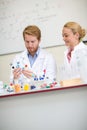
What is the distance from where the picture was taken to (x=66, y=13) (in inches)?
78.4

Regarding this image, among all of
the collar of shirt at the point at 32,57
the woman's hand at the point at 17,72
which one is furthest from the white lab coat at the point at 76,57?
the woman's hand at the point at 17,72

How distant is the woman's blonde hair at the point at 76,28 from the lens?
77.3 inches

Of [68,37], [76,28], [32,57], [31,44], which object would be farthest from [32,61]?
[76,28]

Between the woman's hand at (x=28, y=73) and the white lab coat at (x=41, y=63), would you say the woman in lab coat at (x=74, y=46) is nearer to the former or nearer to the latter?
the white lab coat at (x=41, y=63)

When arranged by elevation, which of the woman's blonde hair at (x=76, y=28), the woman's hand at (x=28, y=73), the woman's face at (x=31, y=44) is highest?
the woman's blonde hair at (x=76, y=28)

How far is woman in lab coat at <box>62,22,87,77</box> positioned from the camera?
1961 millimetres

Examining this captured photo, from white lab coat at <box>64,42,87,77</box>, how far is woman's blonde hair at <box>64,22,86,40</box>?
9 cm

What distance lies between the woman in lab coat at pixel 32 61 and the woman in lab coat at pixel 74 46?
0.16 metres

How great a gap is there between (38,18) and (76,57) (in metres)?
0.55

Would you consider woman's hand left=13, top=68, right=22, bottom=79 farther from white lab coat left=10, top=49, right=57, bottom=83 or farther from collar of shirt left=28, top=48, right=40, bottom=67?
collar of shirt left=28, top=48, right=40, bottom=67

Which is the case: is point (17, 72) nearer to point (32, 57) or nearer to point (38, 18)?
point (32, 57)

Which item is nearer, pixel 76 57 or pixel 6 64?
pixel 76 57

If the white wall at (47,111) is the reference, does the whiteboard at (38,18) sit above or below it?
above

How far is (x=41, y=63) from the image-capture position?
6.65ft
